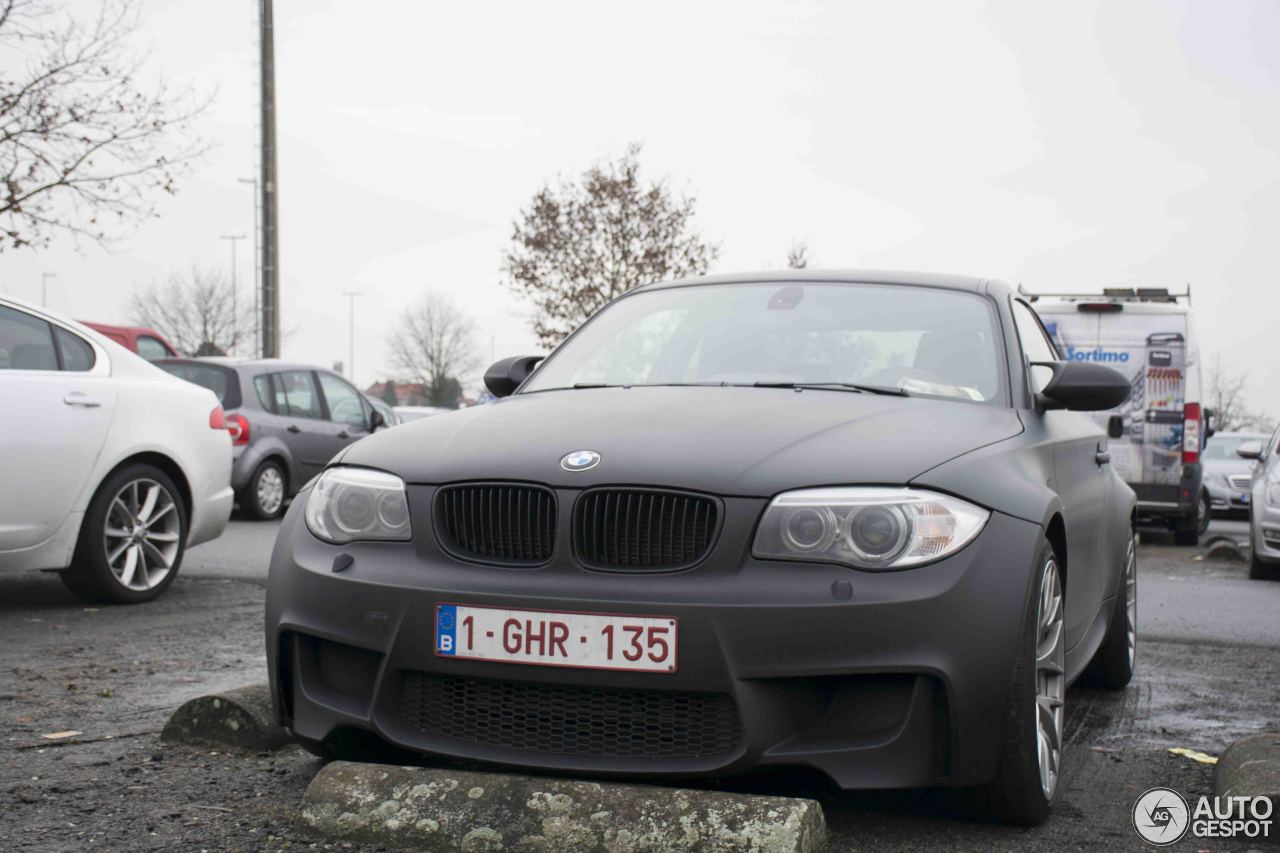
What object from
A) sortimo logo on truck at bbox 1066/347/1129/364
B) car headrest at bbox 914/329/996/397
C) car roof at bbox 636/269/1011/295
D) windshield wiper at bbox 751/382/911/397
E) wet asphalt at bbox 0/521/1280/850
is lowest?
wet asphalt at bbox 0/521/1280/850

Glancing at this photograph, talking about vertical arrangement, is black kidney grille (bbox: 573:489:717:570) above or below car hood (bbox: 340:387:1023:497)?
below

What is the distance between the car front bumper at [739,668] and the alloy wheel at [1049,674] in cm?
34

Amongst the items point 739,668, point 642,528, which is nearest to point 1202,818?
point 739,668

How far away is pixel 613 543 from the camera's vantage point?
3453 millimetres

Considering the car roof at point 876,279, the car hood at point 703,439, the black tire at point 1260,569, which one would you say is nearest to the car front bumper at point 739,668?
the car hood at point 703,439

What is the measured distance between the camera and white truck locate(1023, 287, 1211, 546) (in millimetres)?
15578

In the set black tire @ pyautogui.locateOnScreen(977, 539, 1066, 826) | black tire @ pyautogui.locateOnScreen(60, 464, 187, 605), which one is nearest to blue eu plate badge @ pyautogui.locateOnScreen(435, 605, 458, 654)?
black tire @ pyautogui.locateOnScreen(977, 539, 1066, 826)

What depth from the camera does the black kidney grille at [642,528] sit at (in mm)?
3412

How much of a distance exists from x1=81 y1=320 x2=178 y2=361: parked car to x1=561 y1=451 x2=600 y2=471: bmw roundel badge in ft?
41.8

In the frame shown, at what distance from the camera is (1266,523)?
38.3 feet

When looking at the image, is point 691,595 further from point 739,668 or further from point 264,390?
point 264,390

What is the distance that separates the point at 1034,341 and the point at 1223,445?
22033 millimetres

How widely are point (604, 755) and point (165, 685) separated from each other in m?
2.59

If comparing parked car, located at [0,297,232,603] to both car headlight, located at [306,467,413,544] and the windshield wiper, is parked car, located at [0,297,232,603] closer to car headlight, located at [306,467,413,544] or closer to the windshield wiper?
car headlight, located at [306,467,413,544]
